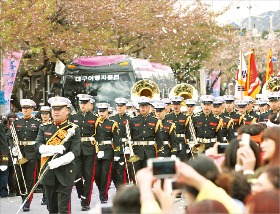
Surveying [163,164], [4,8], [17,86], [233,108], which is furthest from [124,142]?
[17,86]

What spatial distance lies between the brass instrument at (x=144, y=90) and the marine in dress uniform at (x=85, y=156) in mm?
7840

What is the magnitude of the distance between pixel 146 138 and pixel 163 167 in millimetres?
10569

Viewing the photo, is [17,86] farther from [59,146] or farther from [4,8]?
[59,146]

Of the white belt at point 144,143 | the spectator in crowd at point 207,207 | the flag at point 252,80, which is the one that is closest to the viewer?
the spectator in crowd at point 207,207

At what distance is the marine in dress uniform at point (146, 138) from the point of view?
49.4 feet

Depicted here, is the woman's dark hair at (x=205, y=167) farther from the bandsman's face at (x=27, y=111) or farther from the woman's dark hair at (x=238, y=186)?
the bandsman's face at (x=27, y=111)

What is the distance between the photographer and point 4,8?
2289 cm

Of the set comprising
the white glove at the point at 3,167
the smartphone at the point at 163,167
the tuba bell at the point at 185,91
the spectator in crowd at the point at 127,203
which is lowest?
the white glove at the point at 3,167

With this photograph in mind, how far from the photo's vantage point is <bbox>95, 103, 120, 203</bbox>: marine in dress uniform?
49.9 feet

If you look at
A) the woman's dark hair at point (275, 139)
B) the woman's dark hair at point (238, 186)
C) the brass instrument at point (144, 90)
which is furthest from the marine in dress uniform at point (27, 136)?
the woman's dark hair at point (238, 186)

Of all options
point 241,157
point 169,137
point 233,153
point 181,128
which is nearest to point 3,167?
point 169,137

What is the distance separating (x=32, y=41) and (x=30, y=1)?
1364 millimetres

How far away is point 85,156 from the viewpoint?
14703 mm

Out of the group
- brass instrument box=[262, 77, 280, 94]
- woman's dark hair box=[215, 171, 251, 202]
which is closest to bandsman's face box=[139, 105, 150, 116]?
brass instrument box=[262, 77, 280, 94]
